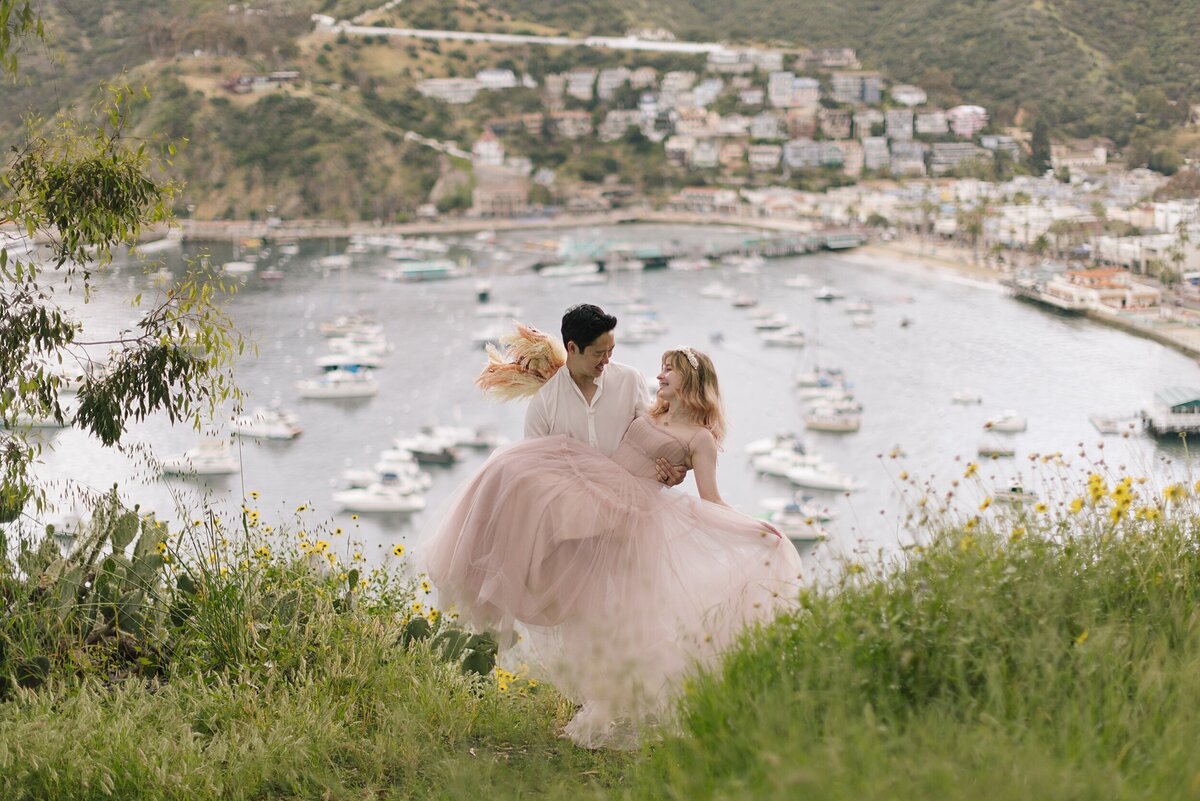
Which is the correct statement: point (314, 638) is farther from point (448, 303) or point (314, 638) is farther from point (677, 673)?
point (448, 303)

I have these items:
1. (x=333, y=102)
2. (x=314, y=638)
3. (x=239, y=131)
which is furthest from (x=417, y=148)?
(x=314, y=638)

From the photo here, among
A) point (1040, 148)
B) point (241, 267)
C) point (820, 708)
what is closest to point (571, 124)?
point (1040, 148)

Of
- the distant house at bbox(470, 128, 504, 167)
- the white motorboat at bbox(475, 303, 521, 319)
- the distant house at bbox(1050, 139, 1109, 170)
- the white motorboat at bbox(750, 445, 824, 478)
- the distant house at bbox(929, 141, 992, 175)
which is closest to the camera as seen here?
the white motorboat at bbox(750, 445, 824, 478)

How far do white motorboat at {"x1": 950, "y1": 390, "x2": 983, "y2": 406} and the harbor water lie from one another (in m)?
0.15

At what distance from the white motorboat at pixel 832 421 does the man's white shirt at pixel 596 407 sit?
2284 cm

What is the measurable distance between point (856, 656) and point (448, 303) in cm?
3397

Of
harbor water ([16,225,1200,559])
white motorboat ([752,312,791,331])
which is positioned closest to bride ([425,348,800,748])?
harbor water ([16,225,1200,559])

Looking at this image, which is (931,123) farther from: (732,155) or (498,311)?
(498,311)

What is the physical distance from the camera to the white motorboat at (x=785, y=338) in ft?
100

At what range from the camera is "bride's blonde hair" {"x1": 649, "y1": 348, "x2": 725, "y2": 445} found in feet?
6.57

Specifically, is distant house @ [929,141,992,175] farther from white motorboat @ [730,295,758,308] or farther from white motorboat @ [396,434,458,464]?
white motorboat @ [396,434,458,464]

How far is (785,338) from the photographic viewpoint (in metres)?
31.0

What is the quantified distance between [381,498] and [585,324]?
18439 mm

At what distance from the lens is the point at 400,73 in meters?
53.6
